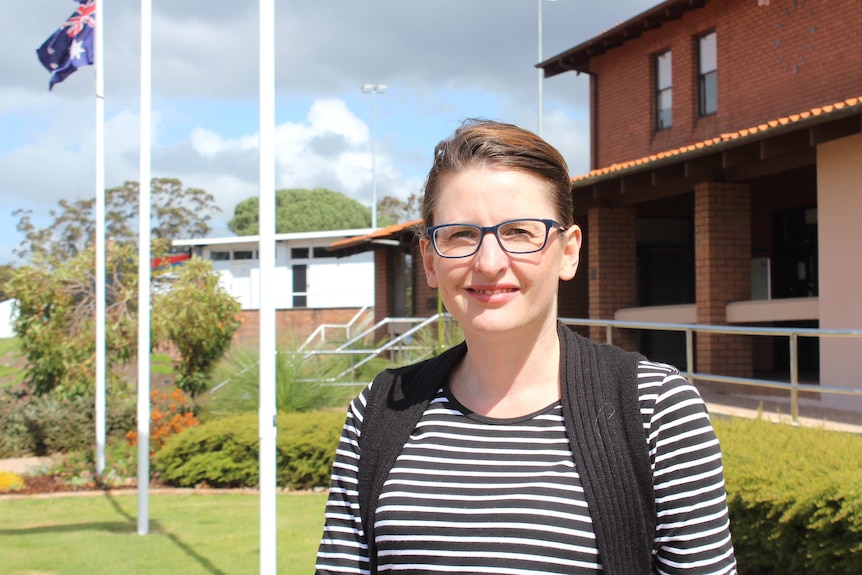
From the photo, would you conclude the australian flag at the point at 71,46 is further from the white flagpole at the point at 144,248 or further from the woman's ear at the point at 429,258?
the woman's ear at the point at 429,258

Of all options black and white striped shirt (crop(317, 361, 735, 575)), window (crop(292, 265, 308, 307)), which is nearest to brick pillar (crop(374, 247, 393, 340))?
window (crop(292, 265, 308, 307))

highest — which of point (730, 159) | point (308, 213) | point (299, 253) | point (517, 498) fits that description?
point (308, 213)

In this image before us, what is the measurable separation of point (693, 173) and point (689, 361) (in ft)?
15.6

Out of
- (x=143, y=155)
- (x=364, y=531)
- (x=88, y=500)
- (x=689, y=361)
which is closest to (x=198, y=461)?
(x=88, y=500)

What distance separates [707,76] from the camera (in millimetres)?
17328

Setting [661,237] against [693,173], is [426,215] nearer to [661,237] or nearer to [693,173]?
[693,173]

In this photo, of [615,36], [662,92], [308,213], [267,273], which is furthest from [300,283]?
[308,213]

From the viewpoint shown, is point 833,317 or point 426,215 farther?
point 833,317

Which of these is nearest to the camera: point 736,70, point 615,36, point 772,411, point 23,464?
point 772,411

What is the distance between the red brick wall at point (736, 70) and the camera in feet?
47.0

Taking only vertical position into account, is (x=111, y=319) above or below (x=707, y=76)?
below

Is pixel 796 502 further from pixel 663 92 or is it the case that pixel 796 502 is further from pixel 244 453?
pixel 663 92

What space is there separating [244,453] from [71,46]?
18.5 feet

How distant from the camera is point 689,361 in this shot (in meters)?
Answer: 9.61
